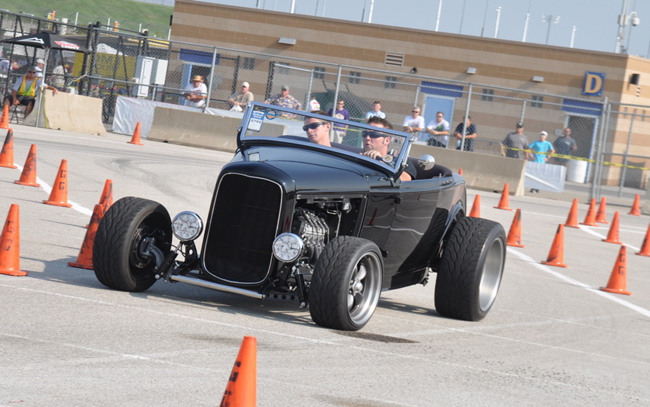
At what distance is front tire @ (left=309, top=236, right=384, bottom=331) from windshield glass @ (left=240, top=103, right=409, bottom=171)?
4.08 feet

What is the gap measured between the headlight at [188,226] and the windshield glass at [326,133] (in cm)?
120

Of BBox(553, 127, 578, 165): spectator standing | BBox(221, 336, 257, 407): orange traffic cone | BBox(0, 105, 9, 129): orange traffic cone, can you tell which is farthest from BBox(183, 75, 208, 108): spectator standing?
BBox(221, 336, 257, 407): orange traffic cone

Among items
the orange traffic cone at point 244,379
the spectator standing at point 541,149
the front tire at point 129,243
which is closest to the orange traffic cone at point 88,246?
the front tire at point 129,243

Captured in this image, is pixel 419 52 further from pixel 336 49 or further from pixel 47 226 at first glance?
pixel 47 226

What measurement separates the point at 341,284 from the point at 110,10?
402ft

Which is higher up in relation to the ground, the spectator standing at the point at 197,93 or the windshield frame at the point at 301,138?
the spectator standing at the point at 197,93

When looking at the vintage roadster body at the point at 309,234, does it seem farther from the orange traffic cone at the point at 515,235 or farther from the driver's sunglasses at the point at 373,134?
the orange traffic cone at the point at 515,235

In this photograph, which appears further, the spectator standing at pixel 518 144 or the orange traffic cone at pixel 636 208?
the spectator standing at pixel 518 144

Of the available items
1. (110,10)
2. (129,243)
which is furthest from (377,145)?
(110,10)

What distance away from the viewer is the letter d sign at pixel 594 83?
39219 millimetres

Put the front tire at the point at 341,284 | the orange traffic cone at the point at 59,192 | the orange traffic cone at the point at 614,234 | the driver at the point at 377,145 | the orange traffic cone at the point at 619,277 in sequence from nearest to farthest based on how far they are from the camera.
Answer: the front tire at the point at 341,284, the driver at the point at 377,145, the orange traffic cone at the point at 619,277, the orange traffic cone at the point at 59,192, the orange traffic cone at the point at 614,234

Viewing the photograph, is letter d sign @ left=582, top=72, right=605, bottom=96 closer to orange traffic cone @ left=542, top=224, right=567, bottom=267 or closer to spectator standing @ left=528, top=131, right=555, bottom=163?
spectator standing @ left=528, top=131, right=555, bottom=163

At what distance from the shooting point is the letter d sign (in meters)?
39.2

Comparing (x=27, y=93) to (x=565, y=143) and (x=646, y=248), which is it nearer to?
(x=565, y=143)
